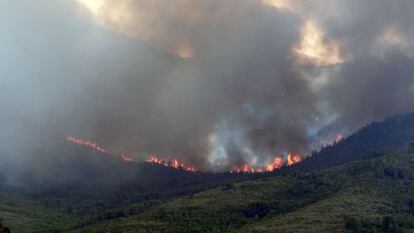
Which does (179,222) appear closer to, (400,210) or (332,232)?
(332,232)

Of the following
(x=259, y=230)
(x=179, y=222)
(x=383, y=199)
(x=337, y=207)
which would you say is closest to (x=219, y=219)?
(x=179, y=222)

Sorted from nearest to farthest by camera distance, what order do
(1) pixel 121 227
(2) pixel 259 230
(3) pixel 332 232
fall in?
(3) pixel 332 232 < (2) pixel 259 230 < (1) pixel 121 227

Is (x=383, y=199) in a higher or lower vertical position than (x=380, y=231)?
higher

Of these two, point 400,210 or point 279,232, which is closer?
point 279,232

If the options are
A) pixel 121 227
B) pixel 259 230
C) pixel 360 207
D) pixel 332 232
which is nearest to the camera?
pixel 332 232

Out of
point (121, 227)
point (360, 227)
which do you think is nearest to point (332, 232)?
point (360, 227)

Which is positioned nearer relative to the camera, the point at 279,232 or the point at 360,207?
A: the point at 279,232

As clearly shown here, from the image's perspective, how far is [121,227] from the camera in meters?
196

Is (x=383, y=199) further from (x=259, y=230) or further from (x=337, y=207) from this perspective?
(x=259, y=230)

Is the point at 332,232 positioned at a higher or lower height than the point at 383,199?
lower

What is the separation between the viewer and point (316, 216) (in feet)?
583

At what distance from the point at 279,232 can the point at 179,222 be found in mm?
42565

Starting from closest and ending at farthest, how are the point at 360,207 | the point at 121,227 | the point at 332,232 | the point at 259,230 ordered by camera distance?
the point at 332,232
the point at 259,230
the point at 360,207
the point at 121,227

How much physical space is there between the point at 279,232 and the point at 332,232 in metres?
14.7
